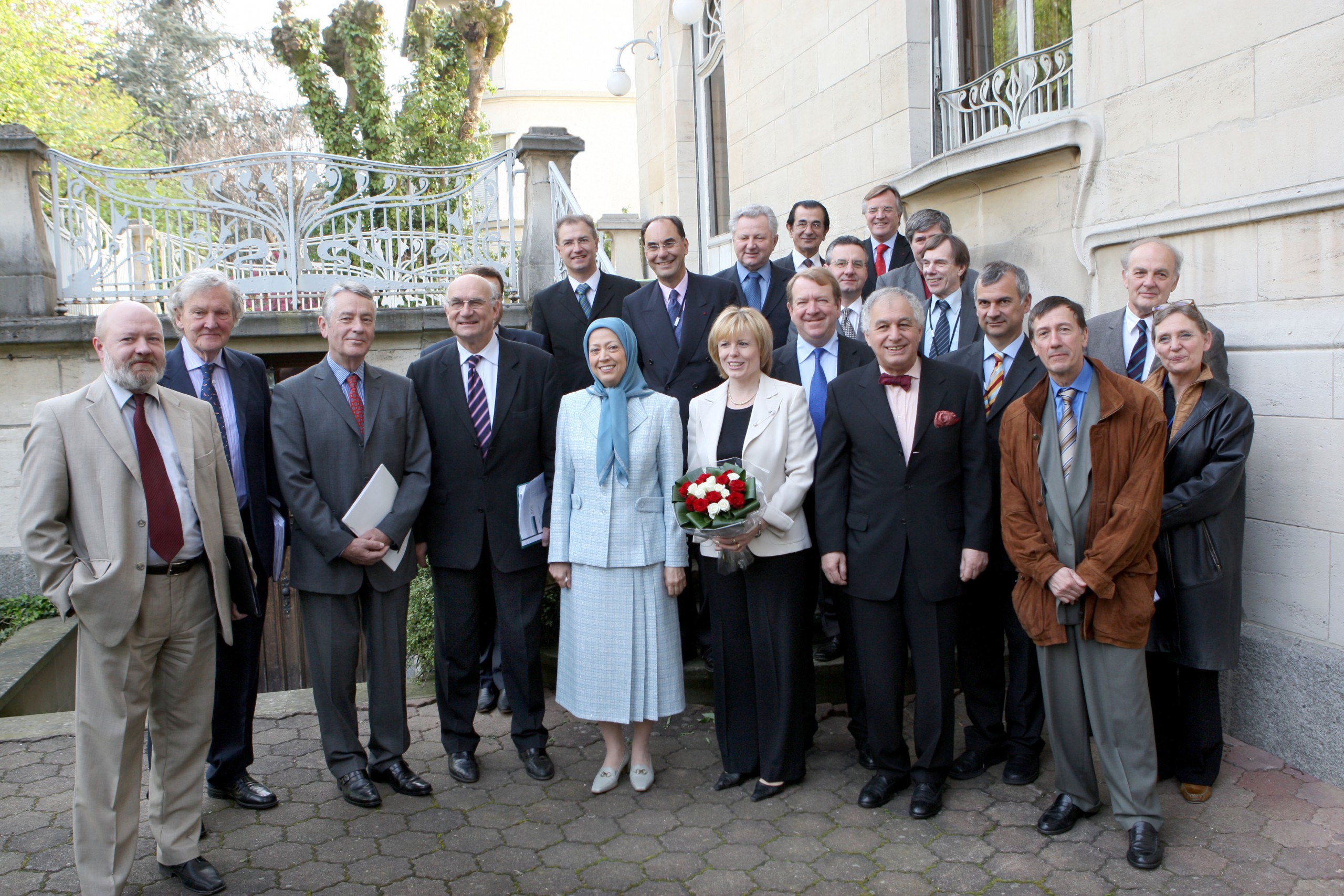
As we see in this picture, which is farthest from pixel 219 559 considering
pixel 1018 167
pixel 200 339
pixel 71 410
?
pixel 1018 167

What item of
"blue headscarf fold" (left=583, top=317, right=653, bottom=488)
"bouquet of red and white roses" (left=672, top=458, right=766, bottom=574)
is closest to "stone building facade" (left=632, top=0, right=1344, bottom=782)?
"bouquet of red and white roses" (left=672, top=458, right=766, bottom=574)

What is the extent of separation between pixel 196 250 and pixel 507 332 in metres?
4.02

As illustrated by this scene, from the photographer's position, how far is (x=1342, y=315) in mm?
4141

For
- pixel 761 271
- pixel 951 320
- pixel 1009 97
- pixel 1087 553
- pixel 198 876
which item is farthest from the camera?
pixel 1009 97

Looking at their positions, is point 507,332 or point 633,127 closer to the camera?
point 507,332

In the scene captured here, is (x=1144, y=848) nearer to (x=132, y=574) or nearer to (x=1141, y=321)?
(x=1141, y=321)

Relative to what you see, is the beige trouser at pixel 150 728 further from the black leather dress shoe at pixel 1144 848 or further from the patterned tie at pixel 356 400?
the black leather dress shoe at pixel 1144 848

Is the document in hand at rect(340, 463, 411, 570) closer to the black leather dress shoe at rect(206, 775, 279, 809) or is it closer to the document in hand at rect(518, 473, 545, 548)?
the document in hand at rect(518, 473, 545, 548)

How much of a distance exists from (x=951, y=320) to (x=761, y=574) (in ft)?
5.85

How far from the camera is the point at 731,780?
4.36m

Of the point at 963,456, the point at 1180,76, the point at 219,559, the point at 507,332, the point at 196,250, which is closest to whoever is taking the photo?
the point at 219,559

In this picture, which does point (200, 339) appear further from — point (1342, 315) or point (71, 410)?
point (1342, 315)

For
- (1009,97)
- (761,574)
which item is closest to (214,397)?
(761,574)

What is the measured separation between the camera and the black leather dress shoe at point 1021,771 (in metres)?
4.27
